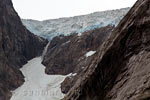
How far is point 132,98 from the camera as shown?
8.77 m

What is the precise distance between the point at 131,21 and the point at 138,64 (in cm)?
258

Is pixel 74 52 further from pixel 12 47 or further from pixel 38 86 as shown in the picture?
pixel 12 47

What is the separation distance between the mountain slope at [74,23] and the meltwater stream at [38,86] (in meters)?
19.5

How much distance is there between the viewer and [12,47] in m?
75.8

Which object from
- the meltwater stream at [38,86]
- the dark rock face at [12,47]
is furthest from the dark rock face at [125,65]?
the dark rock face at [12,47]

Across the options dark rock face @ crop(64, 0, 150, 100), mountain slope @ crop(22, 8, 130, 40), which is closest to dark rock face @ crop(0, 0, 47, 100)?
mountain slope @ crop(22, 8, 130, 40)

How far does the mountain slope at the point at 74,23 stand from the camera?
80938 mm

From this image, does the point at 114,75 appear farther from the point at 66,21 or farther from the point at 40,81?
the point at 66,21

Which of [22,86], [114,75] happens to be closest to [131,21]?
[114,75]

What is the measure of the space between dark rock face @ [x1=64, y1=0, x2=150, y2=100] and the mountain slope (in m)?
63.0

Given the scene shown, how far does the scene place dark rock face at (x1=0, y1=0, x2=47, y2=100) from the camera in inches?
2416

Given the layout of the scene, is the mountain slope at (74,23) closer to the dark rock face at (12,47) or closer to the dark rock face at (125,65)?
the dark rock face at (12,47)

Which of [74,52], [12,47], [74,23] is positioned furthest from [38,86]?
[74,23]

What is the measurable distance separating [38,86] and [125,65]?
50.8 meters
